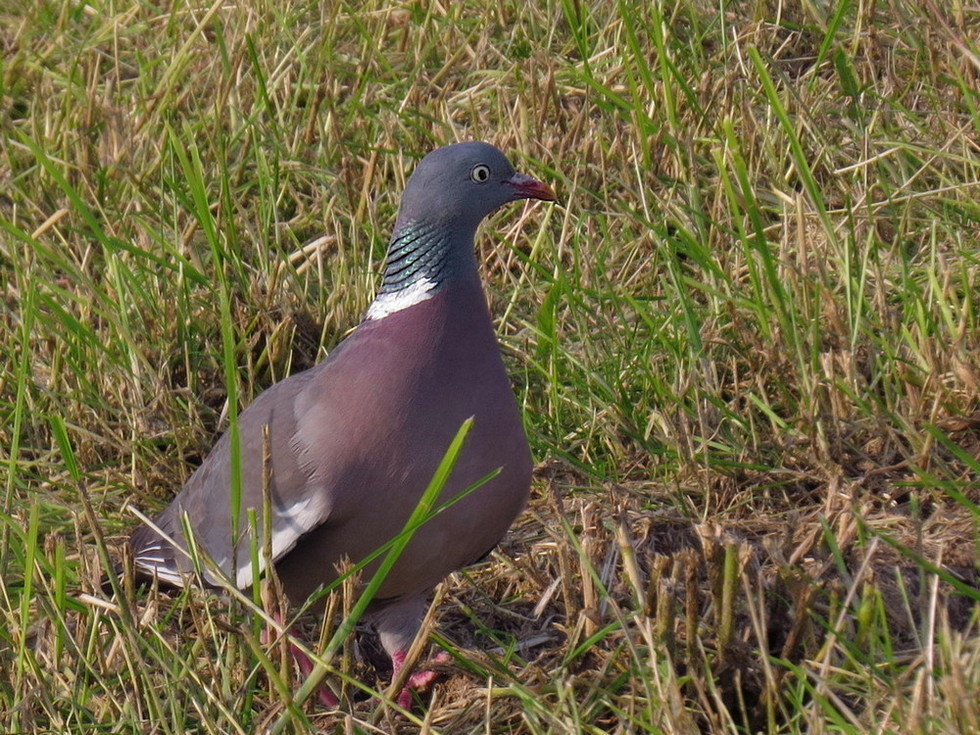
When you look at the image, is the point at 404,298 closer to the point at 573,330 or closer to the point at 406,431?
the point at 406,431

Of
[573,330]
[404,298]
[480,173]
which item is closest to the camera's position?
[404,298]

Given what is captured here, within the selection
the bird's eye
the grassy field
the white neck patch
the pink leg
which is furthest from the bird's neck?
the pink leg

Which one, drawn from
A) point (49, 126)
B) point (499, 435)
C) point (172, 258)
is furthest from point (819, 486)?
point (49, 126)

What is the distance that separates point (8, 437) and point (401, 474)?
1677 millimetres

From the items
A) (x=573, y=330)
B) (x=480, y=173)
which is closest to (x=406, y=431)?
(x=480, y=173)

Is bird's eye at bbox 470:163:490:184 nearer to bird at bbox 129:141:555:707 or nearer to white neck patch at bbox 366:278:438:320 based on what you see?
bird at bbox 129:141:555:707

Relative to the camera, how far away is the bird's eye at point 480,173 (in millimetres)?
3408

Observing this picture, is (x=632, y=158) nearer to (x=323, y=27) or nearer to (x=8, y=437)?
(x=323, y=27)

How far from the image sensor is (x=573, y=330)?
4367 mm

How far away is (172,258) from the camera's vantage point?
4617 mm

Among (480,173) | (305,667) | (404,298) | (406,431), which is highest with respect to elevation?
(480,173)

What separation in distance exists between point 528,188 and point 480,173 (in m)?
0.16

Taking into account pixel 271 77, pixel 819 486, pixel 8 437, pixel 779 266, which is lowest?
pixel 819 486

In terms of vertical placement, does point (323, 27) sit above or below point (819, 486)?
above
